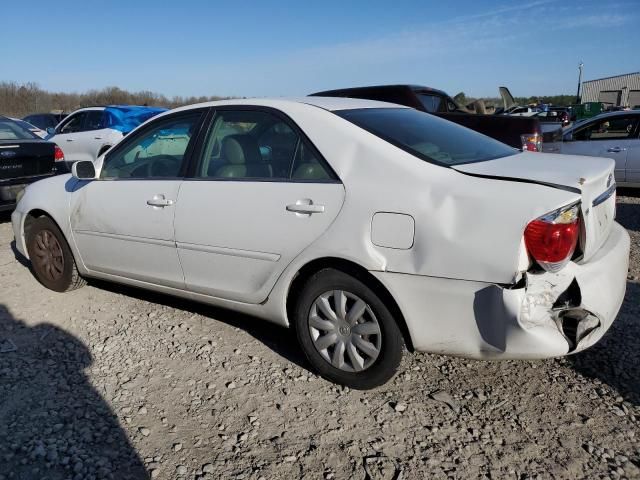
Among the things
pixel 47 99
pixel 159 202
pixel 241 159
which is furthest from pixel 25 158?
pixel 47 99

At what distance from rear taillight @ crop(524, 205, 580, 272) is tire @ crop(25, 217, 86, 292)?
3.63 meters

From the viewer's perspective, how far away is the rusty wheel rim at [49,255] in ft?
14.6

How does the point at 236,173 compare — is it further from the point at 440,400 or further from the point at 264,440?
the point at 440,400

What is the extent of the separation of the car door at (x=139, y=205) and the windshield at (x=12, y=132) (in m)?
4.12

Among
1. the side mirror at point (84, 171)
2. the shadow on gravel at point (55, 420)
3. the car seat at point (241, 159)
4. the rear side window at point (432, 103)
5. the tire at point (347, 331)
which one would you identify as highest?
the rear side window at point (432, 103)

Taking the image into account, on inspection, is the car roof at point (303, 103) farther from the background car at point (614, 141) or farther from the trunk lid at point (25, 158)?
the background car at point (614, 141)

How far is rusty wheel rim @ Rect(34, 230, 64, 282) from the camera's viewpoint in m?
4.46

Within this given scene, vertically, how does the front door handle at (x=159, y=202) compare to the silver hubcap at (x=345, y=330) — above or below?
above

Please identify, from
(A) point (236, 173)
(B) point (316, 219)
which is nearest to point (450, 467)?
(B) point (316, 219)

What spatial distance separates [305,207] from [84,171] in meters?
2.06

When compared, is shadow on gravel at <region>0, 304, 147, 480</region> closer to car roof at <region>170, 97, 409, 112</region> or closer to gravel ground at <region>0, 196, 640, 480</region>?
gravel ground at <region>0, 196, 640, 480</region>

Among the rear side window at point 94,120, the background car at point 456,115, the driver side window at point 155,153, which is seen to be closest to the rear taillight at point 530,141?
the background car at point 456,115

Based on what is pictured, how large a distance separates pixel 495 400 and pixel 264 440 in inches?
48.9

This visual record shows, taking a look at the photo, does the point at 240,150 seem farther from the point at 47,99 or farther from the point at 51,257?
the point at 47,99
